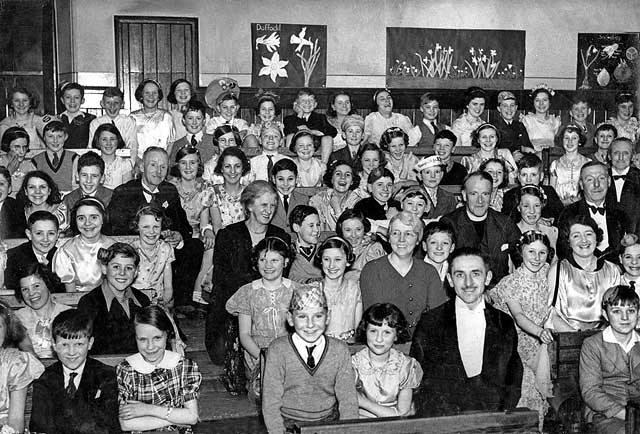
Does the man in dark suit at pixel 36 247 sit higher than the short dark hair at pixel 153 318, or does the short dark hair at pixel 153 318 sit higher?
the man in dark suit at pixel 36 247

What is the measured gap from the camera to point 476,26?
1235 cm

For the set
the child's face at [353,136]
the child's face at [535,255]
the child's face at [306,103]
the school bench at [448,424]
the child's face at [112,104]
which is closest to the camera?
the school bench at [448,424]

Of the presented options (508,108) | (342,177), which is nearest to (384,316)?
(342,177)

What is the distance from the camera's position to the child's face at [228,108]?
9.05 m

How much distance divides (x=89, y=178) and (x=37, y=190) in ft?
1.48

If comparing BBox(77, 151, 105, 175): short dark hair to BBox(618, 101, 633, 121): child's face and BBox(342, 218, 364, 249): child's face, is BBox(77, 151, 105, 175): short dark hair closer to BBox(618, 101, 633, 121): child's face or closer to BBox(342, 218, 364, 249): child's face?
BBox(342, 218, 364, 249): child's face

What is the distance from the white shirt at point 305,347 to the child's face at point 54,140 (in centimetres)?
419

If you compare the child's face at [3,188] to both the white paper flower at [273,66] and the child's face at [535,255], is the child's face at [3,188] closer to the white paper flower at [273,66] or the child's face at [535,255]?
the child's face at [535,255]

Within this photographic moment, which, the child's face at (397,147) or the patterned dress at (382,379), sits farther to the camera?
the child's face at (397,147)

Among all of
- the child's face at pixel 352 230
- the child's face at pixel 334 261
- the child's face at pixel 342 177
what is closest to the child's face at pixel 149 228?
the child's face at pixel 352 230

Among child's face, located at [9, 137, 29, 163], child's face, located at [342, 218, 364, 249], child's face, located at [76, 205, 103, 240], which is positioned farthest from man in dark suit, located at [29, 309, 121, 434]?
child's face, located at [9, 137, 29, 163]

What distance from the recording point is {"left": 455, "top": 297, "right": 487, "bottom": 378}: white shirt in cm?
465

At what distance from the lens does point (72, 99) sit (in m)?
8.96

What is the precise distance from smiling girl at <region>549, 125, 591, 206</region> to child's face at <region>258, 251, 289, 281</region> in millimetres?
3780
